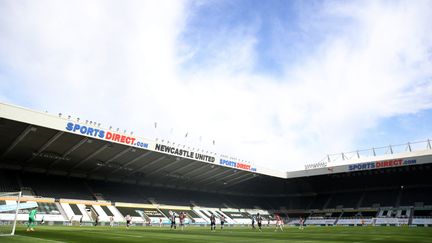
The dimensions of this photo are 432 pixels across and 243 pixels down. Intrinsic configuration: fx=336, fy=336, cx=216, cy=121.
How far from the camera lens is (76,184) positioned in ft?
203

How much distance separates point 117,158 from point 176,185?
2445cm

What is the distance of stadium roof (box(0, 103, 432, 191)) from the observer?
41.1 m

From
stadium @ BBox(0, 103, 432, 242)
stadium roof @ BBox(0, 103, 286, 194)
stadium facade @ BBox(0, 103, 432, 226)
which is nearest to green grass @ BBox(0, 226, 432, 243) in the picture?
stadium @ BBox(0, 103, 432, 242)

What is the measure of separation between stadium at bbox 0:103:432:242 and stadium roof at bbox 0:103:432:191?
0.15m

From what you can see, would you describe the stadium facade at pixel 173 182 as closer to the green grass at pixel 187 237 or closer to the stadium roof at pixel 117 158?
the stadium roof at pixel 117 158

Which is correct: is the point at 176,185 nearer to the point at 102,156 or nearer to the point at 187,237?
the point at 102,156

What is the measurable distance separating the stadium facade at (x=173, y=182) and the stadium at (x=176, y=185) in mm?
169

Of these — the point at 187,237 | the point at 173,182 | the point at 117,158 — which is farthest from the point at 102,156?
the point at 187,237

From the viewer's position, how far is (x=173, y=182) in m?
73.9

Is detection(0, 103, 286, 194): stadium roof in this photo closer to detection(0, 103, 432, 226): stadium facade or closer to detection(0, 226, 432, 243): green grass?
detection(0, 103, 432, 226): stadium facade

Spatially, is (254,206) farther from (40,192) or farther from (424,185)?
(40,192)

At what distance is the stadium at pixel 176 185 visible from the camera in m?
43.9

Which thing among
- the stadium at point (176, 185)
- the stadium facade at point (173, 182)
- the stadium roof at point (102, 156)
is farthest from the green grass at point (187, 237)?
the stadium facade at point (173, 182)

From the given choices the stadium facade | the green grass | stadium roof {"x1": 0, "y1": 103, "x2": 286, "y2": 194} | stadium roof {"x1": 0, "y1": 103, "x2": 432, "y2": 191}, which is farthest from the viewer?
the stadium facade
